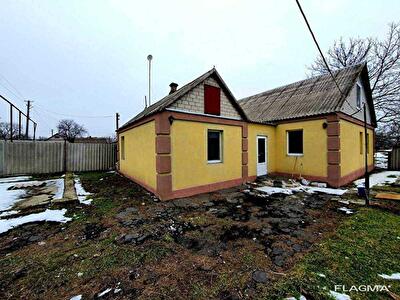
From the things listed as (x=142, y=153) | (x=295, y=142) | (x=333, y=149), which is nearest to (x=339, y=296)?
(x=142, y=153)

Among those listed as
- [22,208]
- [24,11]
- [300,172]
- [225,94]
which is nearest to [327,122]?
[300,172]

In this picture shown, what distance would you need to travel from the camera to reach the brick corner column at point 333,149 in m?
7.78

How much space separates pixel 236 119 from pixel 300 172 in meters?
4.33

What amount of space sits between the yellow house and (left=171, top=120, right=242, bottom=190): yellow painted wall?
0.03m

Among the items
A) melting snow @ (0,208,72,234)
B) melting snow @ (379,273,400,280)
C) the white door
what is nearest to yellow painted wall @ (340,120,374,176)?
the white door

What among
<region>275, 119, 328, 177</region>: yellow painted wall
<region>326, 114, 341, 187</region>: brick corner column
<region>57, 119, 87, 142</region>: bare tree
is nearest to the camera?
<region>326, 114, 341, 187</region>: brick corner column

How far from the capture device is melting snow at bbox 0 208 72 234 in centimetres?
402

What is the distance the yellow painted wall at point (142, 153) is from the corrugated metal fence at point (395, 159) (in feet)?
54.9

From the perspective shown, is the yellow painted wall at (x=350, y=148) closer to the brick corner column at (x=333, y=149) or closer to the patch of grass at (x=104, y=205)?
the brick corner column at (x=333, y=149)

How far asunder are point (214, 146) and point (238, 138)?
1.43 meters

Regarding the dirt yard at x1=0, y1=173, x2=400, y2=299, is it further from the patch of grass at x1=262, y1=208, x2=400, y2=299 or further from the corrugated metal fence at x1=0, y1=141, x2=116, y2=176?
the corrugated metal fence at x1=0, y1=141, x2=116, y2=176

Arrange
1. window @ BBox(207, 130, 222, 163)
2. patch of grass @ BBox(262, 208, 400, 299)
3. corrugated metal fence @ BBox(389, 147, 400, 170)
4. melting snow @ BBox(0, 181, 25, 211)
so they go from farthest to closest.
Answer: corrugated metal fence @ BBox(389, 147, 400, 170)
window @ BBox(207, 130, 222, 163)
melting snow @ BBox(0, 181, 25, 211)
patch of grass @ BBox(262, 208, 400, 299)

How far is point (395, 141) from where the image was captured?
17.5 metres

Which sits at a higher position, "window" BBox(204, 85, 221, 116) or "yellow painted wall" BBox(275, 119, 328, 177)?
"window" BBox(204, 85, 221, 116)
